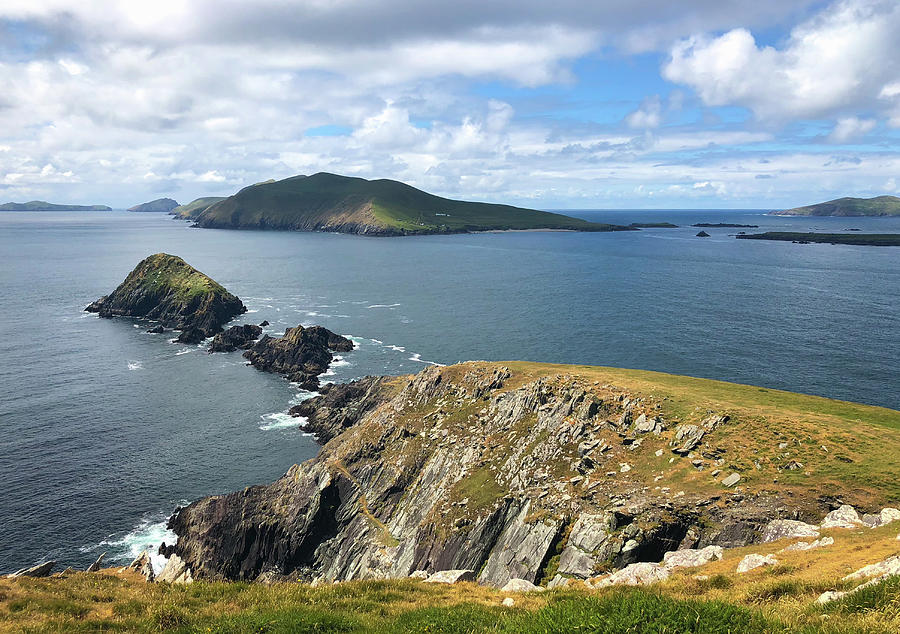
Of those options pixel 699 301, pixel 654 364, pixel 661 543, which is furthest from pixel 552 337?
pixel 661 543

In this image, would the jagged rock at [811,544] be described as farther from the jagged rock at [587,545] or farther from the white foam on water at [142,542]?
the white foam on water at [142,542]

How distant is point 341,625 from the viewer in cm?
1602

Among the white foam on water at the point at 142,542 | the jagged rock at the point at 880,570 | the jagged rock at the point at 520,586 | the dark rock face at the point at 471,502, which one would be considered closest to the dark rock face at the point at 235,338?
the dark rock face at the point at 471,502

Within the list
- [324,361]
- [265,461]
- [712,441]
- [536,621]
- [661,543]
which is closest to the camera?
[536,621]

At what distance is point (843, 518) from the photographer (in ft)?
91.4

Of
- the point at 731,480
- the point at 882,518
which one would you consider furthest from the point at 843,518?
the point at 731,480

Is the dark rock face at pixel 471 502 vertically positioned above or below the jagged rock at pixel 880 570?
below

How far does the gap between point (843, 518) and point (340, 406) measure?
6779cm

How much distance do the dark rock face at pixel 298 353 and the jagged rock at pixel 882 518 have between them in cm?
8461

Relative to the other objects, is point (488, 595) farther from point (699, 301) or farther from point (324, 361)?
point (699, 301)

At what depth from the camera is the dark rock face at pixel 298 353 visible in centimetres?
10162

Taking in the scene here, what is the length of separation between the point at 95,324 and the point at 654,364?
5404 inches

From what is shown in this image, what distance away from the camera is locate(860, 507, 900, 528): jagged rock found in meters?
26.3

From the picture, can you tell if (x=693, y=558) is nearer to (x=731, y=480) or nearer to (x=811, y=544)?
(x=811, y=544)
